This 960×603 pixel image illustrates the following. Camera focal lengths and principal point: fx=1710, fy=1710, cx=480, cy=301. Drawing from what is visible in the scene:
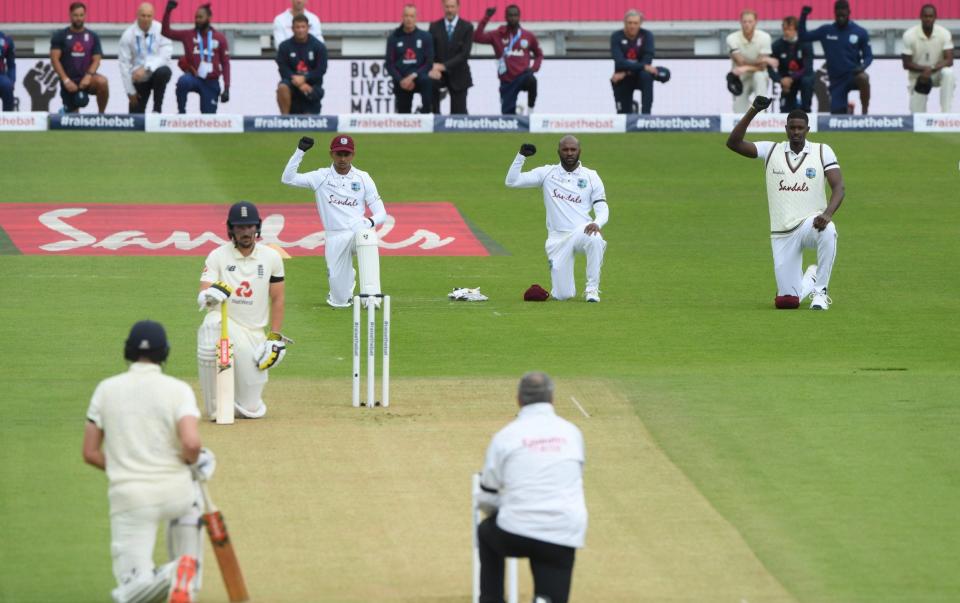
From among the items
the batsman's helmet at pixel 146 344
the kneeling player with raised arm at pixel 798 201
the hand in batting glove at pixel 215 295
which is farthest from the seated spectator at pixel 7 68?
the batsman's helmet at pixel 146 344

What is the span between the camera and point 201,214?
2577cm

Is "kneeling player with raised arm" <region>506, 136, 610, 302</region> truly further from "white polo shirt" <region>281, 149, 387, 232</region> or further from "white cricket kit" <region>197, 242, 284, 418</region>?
"white cricket kit" <region>197, 242, 284, 418</region>

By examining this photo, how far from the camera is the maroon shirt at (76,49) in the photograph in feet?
100

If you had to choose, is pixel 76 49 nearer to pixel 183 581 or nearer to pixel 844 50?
pixel 844 50

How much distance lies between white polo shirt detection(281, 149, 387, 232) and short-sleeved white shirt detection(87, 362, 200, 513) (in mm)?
10712

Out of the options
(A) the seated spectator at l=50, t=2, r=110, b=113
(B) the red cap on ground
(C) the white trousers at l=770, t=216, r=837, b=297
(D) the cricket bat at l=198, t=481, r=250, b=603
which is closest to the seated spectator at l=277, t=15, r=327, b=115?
(A) the seated spectator at l=50, t=2, r=110, b=113

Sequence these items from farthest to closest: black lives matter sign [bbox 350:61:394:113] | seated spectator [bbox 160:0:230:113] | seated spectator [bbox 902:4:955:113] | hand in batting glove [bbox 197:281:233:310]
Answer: black lives matter sign [bbox 350:61:394:113] < seated spectator [bbox 902:4:955:113] < seated spectator [bbox 160:0:230:113] < hand in batting glove [bbox 197:281:233:310]

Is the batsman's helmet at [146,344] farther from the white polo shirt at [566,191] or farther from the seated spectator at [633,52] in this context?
the seated spectator at [633,52]

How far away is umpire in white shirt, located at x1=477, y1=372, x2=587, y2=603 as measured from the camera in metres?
8.37

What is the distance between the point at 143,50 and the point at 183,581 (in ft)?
77.1

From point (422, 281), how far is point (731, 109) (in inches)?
573

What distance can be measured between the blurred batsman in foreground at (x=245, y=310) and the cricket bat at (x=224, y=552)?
4081 mm

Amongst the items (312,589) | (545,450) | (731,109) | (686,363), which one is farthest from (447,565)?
(731,109)

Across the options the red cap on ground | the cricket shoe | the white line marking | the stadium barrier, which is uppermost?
the stadium barrier
